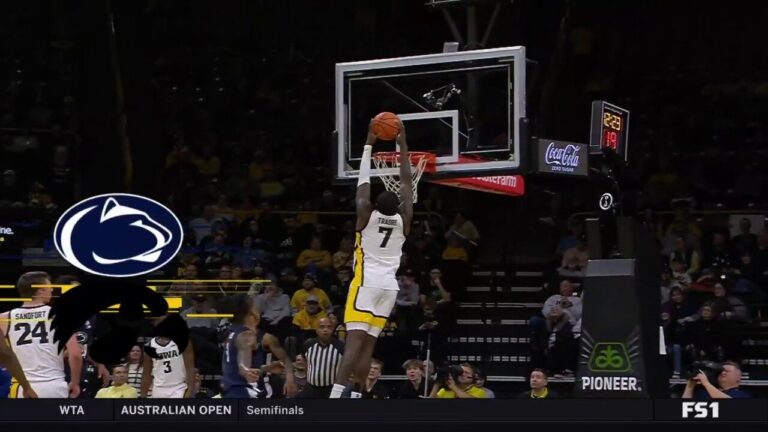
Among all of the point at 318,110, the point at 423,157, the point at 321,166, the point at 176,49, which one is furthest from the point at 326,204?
the point at 423,157

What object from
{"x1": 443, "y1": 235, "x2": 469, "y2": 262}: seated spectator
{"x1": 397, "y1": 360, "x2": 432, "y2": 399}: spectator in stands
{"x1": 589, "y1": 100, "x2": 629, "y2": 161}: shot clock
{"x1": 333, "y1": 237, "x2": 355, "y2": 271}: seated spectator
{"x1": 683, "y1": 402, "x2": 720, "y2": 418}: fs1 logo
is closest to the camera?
{"x1": 683, "y1": 402, "x2": 720, "y2": 418}: fs1 logo

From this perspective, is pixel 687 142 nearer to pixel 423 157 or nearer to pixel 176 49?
pixel 176 49

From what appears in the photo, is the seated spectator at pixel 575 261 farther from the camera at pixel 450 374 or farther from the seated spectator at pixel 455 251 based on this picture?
the camera at pixel 450 374

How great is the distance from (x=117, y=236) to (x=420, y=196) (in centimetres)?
473

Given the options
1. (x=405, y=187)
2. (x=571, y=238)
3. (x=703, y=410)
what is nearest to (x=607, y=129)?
(x=405, y=187)

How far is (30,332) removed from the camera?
40.3 ft

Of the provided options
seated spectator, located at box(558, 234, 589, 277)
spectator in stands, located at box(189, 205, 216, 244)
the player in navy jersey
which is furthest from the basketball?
spectator in stands, located at box(189, 205, 216, 244)

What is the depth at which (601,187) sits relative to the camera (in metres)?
12.8

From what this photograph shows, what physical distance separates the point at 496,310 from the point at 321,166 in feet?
15.6

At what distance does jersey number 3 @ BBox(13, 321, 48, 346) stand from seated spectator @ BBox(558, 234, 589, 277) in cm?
750

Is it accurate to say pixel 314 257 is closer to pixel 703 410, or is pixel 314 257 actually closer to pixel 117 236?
pixel 117 236

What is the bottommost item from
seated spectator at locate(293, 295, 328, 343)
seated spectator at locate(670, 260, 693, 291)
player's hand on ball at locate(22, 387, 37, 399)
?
player's hand on ball at locate(22, 387, 37, 399)

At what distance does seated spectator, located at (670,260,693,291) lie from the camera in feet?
57.2

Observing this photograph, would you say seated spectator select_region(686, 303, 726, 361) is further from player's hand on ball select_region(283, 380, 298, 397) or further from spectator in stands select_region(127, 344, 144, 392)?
spectator in stands select_region(127, 344, 144, 392)
